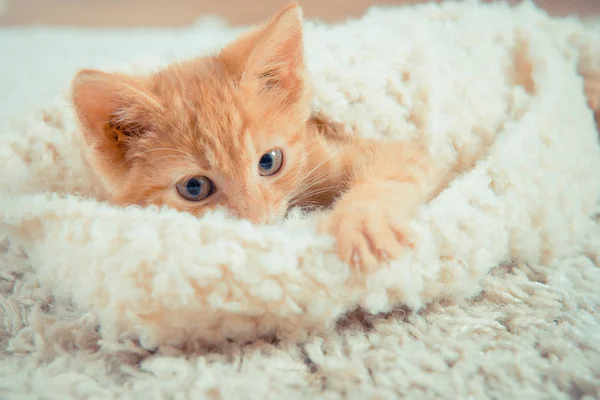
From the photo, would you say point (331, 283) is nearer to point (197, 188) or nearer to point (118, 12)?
point (197, 188)

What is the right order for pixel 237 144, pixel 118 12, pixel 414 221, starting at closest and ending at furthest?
pixel 414 221 → pixel 237 144 → pixel 118 12

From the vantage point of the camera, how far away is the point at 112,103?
37.4 inches

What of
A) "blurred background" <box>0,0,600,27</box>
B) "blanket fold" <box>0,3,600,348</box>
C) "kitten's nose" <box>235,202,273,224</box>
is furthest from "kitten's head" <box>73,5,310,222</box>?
"blurred background" <box>0,0,600,27</box>

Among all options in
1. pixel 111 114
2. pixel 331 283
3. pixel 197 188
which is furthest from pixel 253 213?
pixel 111 114

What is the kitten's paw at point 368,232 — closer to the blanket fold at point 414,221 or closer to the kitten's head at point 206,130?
the blanket fold at point 414,221

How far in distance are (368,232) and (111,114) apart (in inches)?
22.6

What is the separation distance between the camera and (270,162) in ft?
3.44

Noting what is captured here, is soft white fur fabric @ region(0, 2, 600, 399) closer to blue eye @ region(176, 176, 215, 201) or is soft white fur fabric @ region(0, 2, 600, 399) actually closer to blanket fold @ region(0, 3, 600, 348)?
blanket fold @ region(0, 3, 600, 348)

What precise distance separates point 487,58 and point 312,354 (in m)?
0.97

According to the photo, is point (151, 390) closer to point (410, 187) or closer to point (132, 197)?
point (132, 197)

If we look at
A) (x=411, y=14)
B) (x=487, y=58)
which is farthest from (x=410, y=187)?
(x=411, y=14)

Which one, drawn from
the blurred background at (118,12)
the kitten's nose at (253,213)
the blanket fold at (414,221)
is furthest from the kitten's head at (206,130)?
the blurred background at (118,12)

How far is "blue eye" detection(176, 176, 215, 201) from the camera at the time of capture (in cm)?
98

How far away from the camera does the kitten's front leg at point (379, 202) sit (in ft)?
2.44
